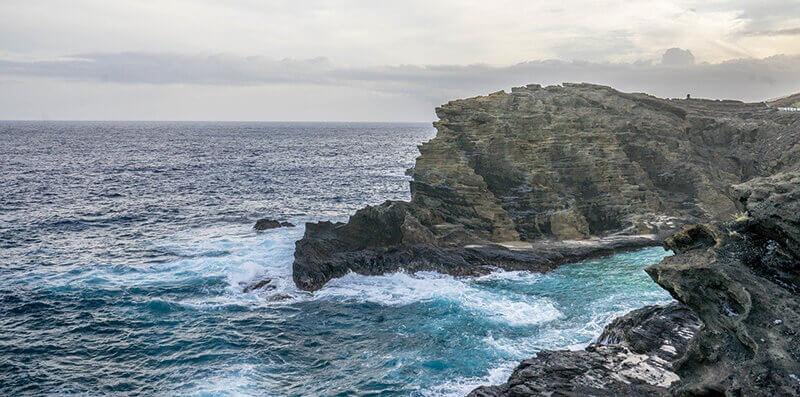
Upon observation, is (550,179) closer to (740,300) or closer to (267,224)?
(267,224)

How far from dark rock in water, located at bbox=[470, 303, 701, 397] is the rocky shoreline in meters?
0.07

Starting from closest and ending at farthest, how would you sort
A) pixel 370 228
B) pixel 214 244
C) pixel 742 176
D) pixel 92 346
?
pixel 92 346
pixel 370 228
pixel 214 244
pixel 742 176

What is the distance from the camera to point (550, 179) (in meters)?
51.6

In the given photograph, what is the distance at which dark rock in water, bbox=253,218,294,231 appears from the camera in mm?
56812

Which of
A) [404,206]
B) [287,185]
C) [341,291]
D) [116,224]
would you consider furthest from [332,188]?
[341,291]

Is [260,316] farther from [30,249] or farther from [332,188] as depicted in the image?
[332,188]

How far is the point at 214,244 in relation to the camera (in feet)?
165

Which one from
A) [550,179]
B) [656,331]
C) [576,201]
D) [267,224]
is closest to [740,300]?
[656,331]

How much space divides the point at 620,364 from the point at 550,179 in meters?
31.5

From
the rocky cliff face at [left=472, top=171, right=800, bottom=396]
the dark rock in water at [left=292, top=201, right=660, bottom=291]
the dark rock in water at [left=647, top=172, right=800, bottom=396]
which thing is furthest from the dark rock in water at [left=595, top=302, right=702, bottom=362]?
the dark rock in water at [left=292, top=201, right=660, bottom=291]

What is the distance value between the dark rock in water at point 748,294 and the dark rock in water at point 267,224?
147 feet

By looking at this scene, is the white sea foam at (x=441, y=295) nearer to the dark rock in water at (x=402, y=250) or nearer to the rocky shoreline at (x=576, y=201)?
the dark rock in water at (x=402, y=250)

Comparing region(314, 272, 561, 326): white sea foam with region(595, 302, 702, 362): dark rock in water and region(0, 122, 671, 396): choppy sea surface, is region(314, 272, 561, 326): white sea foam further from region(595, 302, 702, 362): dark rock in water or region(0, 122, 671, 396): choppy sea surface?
region(595, 302, 702, 362): dark rock in water

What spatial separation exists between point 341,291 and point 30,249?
2942 cm
